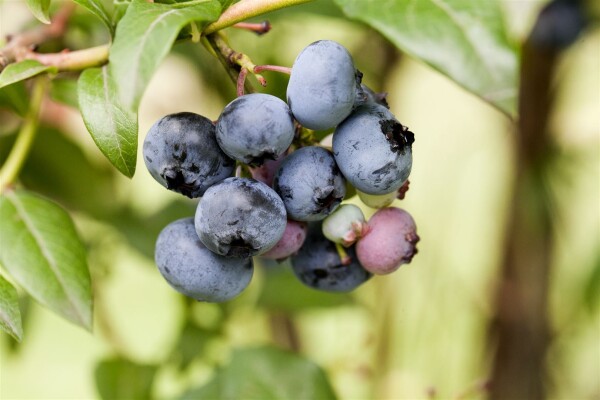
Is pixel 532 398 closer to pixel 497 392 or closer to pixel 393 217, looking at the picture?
pixel 497 392

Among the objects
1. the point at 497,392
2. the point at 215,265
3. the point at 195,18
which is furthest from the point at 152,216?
the point at 497,392

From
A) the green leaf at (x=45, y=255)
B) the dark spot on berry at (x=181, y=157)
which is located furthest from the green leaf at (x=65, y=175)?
the dark spot on berry at (x=181, y=157)

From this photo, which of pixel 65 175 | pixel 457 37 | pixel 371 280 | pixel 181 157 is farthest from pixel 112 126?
pixel 371 280

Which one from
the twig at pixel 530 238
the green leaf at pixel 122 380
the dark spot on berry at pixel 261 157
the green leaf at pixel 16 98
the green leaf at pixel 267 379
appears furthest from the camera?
the twig at pixel 530 238

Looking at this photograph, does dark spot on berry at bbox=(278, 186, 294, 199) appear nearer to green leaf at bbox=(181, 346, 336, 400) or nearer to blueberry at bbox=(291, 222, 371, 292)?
blueberry at bbox=(291, 222, 371, 292)

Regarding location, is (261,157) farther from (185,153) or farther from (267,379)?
(267,379)

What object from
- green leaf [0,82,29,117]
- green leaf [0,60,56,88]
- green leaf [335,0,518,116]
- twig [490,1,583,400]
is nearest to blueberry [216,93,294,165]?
green leaf [335,0,518,116]

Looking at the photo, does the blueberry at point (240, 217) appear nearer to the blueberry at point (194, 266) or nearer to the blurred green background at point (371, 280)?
the blueberry at point (194, 266)
